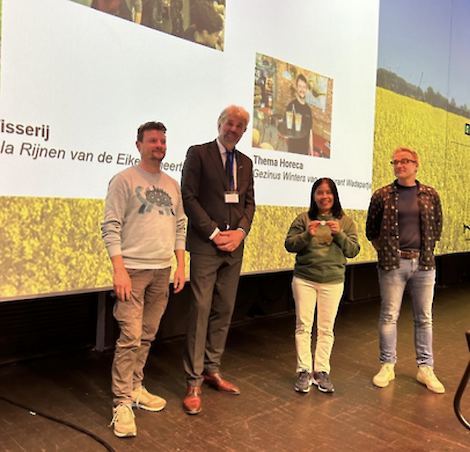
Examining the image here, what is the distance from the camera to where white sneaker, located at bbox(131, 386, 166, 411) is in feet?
7.63

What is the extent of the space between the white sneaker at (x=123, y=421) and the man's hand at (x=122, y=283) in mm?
504

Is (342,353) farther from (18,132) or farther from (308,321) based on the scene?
(18,132)

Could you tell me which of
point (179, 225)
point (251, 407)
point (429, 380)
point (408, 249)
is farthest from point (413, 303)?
point (179, 225)

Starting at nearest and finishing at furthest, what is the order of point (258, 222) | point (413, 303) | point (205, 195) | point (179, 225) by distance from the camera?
point (179, 225) → point (205, 195) → point (413, 303) → point (258, 222)

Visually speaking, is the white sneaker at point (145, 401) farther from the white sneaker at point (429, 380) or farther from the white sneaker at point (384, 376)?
the white sneaker at point (429, 380)

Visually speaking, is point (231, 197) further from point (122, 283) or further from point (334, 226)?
point (122, 283)

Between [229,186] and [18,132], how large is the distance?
3.46 ft

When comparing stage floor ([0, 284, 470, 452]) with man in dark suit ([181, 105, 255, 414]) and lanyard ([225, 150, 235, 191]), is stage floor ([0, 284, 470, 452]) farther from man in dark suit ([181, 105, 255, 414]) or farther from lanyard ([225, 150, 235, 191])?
lanyard ([225, 150, 235, 191])

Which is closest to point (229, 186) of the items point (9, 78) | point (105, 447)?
point (9, 78)

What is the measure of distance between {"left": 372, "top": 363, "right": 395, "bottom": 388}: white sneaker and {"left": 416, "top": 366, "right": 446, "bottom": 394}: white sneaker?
17 cm

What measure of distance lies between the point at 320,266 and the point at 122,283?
1097mm

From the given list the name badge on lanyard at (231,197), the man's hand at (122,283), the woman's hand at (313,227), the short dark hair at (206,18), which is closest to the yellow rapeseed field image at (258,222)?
the man's hand at (122,283)

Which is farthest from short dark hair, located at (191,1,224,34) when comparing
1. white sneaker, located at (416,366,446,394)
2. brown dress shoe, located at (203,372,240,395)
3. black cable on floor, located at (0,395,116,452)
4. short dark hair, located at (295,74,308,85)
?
white sneaker, located at (416,366,446,394)

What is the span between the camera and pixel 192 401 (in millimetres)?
2318
